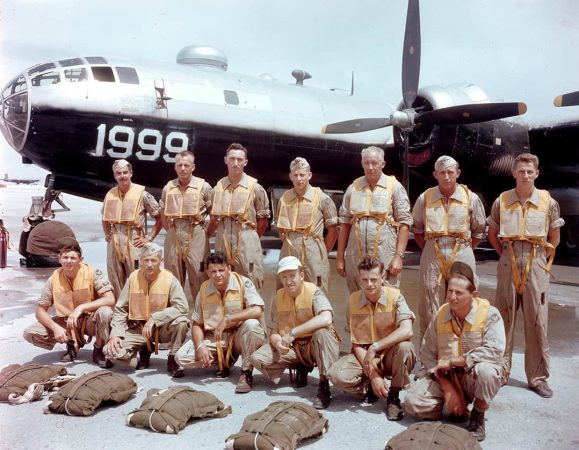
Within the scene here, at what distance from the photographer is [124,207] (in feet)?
19.3

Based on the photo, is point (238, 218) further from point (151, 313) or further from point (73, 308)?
point (73, 308)

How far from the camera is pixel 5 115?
953 centimetres

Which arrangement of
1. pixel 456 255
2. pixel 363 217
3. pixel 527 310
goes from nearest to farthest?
pixel 527 310
pixel 456 255
pixel 363 217

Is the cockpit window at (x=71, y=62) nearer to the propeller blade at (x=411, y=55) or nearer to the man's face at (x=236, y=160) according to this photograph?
the man's face at (x=236, y=160)

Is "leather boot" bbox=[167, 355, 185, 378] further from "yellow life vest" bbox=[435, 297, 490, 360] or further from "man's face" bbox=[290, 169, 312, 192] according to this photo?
"yellow life vest" bbox=[435, 297, 490, 360]

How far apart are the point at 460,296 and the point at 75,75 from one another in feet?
27.4

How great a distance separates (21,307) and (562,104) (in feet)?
27.5

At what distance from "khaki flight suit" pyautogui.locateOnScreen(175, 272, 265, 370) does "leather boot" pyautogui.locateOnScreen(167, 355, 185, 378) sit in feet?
0.44

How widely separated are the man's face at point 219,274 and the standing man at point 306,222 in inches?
39.0

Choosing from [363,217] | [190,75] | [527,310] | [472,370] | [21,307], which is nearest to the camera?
[472,370]

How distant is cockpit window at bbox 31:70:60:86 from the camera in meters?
9.38

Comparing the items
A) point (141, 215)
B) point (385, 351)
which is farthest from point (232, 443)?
point (141, 215)

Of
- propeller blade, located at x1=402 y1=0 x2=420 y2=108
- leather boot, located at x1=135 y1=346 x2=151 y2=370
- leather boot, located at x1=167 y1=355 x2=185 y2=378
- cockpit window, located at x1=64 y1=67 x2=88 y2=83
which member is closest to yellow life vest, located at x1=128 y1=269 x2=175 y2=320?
leather boot, located at x1=135 y1=346 x2=151 y2=370

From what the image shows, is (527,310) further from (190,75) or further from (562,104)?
(190,75)
